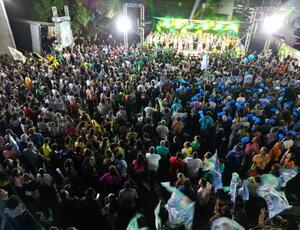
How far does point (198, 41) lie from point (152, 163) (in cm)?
1519

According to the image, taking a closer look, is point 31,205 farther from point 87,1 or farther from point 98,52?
point 87,1

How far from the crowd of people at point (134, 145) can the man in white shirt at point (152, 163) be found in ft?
0.08

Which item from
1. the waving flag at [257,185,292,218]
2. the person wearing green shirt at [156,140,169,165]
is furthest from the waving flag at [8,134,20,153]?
the waving flag at [257,185,292,218]

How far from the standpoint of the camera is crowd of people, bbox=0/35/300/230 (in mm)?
4992

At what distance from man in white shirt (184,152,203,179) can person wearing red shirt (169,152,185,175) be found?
0.15 meters

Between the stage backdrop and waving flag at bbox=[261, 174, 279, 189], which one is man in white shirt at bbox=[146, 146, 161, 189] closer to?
waving flag at bbox=[261, 174, 279, 189]

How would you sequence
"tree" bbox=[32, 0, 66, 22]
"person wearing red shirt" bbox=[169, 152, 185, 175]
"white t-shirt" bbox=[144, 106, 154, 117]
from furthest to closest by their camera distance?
1. "tree" bbox=[32, 0, 66, 22]
2. "white t-shirt" bbox=[144, 106, 154, 117]
3. "person wearing red shirt" bbox=[169, 152, 185, 175]

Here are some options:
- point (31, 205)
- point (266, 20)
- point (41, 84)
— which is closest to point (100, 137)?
point (31, 205)

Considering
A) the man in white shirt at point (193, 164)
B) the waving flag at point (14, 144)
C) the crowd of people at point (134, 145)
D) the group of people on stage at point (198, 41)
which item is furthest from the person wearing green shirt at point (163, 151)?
the group of people on stage at point (198, 41)

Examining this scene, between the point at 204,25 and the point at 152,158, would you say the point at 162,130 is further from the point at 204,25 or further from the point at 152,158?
the point at 204,25

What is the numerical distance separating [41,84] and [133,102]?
13.0 feet

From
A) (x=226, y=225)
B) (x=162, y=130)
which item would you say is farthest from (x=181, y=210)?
(x=162, y=130)

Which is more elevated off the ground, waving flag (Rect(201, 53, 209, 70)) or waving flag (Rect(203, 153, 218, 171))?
waving flag (Rect(201, 53, 209, 70))

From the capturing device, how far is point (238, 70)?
11438 millimetres
